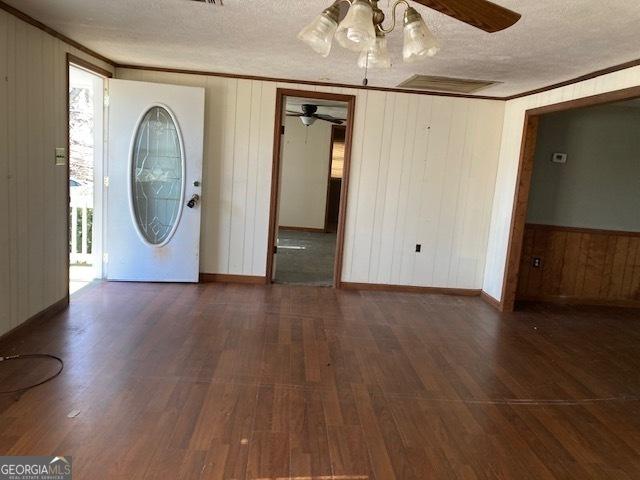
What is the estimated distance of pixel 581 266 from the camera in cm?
538

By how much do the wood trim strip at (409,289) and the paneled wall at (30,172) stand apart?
114 inches

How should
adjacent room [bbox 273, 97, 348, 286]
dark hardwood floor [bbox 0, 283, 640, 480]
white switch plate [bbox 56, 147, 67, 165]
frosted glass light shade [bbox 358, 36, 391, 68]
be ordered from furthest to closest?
adjacent room [bbox 273, 97, 348, 286] < white switch plate [bbox 56, 147, 67, 165] < dark hardwood floor [bbox 0, 283, 640, 480] < frosted glass light shade [bbox 358, 36, 391, 68]

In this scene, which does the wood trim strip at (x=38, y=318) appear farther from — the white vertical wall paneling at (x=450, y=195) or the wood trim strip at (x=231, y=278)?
the white vertical wall paneling at (x=450, y=195)

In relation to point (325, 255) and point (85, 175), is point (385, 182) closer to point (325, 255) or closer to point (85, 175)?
point (325, 255)

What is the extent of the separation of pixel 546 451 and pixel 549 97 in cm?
322

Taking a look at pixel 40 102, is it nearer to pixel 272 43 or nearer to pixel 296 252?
pixel 272 43

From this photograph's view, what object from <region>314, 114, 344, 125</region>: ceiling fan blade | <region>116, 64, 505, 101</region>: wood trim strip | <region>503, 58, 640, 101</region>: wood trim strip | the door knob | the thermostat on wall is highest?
<region>314, 114, 344, 125</region>: ceiling fan blade

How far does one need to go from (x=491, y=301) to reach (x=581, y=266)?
3.88 feet

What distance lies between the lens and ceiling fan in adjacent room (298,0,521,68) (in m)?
1.52

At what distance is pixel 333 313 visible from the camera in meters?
4.40

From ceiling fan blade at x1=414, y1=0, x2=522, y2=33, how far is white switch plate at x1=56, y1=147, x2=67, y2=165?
3.30 m

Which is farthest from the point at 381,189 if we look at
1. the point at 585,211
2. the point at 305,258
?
the point at 585,211

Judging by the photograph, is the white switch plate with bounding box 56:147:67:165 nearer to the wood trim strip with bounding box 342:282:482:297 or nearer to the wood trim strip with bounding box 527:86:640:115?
the wood trim strip with bounding box 342:282:482:297

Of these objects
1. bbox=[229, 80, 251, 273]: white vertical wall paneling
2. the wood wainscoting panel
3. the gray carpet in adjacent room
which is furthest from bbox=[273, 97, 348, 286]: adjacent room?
the wood wainscoting panel
